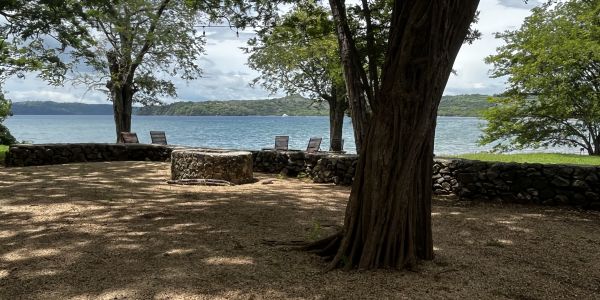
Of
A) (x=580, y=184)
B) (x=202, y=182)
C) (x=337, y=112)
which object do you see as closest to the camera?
(x=580, y=184)

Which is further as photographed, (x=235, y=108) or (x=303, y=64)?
(x=235, y=108)

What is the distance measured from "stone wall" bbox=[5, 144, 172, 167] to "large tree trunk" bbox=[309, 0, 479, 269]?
11786mm

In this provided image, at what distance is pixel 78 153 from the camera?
1446 centimetres

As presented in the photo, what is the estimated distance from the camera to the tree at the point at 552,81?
17109mm

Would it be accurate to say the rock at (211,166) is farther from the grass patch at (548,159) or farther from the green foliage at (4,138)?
the green foliage at (4,138)

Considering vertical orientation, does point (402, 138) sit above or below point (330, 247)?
above

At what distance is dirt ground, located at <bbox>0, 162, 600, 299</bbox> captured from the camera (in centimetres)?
377

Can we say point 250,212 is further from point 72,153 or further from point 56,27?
point 56,27

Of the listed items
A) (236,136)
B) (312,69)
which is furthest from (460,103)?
(312,69)

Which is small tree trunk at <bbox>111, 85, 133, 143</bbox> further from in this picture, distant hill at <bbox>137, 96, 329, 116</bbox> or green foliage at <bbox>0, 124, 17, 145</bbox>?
distant hill at <bbox>137, 96, 329, 116</bbox>

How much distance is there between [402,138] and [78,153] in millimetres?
13245

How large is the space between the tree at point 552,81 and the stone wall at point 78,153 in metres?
14.4

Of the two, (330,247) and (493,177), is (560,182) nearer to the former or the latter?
(493,177)

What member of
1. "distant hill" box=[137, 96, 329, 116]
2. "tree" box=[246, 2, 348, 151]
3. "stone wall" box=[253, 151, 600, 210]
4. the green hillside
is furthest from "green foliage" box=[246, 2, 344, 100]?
"distant hill" box=[137, 96, 329, 116]
